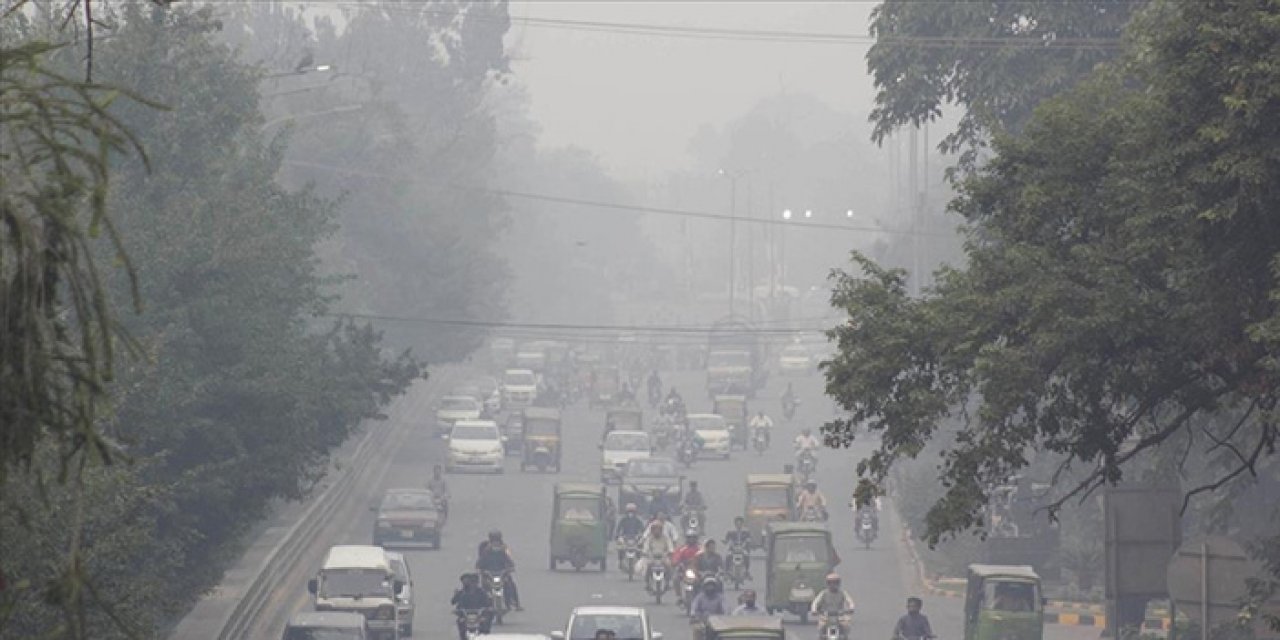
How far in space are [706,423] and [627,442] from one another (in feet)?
28.6

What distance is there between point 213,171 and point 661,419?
4375cm

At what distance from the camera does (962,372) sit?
24.1 meters

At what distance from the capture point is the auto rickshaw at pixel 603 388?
3883 inches

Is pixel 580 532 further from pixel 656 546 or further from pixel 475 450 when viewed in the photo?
pixel 475 450

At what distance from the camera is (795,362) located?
118 metres

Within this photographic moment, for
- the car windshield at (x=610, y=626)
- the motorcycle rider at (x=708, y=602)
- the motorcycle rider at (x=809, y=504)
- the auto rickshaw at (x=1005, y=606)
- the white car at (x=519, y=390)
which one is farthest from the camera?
the white car at (x=519, y=390)

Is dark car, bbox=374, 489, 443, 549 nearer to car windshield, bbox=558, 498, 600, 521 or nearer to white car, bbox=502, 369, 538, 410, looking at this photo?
car windshield, bbox=558, 498, 600, 521

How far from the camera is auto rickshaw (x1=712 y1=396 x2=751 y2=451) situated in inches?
3305

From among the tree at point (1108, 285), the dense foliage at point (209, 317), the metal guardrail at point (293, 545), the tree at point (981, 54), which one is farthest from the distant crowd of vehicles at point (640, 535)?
the tree at point (1108, 285)

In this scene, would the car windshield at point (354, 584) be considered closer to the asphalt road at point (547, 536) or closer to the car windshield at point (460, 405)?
the asphalt road at point (547, 536)

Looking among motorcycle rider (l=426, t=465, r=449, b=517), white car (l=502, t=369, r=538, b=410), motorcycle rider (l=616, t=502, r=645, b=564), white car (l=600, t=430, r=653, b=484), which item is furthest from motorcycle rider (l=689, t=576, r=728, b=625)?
white car (l=502, t=369, r=538, b=410)

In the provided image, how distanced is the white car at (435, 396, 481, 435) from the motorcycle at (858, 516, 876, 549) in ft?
87.5

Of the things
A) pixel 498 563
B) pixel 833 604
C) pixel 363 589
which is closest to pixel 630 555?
pixel 498 563

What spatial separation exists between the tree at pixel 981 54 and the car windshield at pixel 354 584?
1163 centimetres
